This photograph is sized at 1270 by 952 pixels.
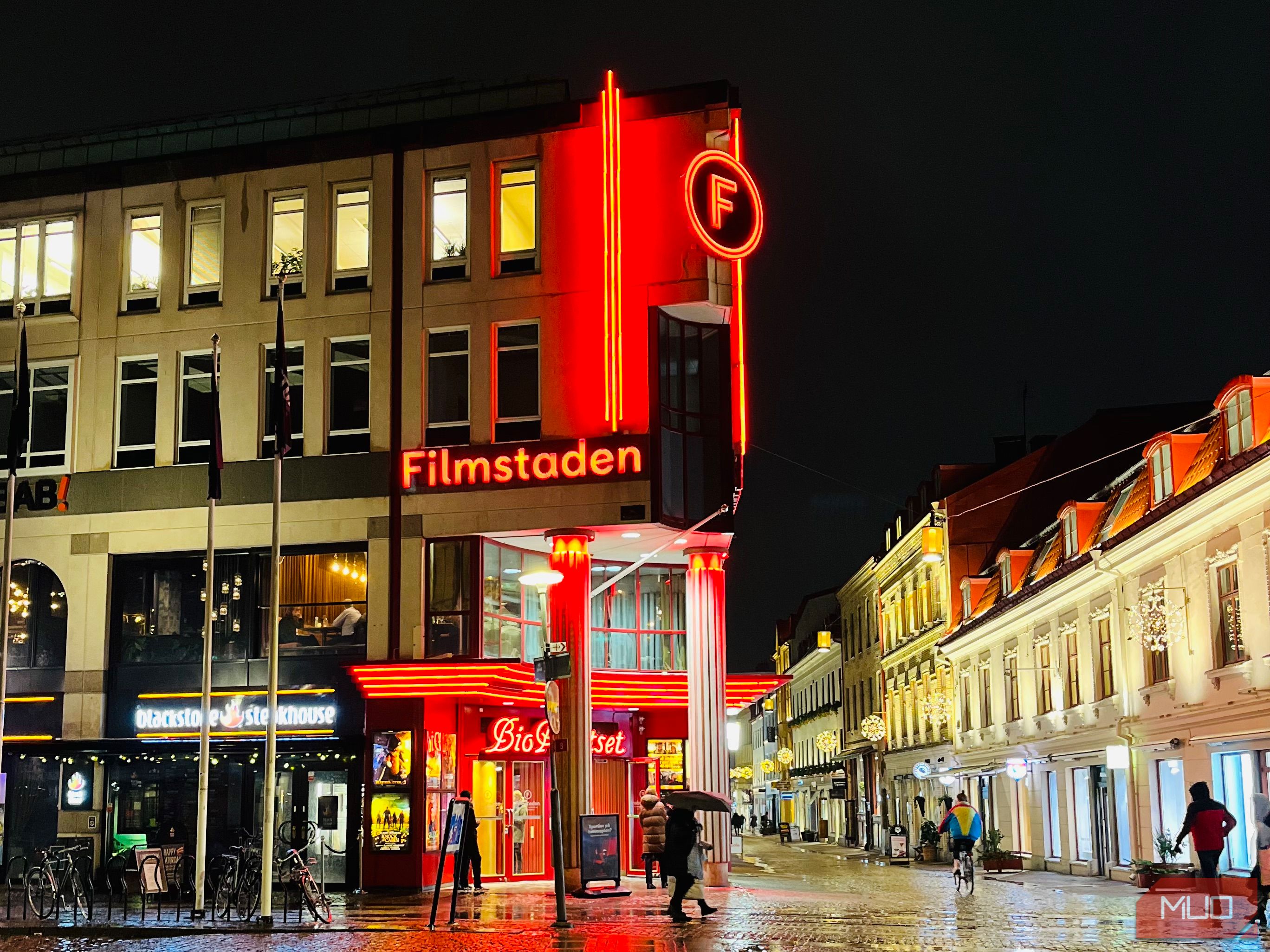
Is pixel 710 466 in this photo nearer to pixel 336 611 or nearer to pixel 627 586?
pixel 627 586

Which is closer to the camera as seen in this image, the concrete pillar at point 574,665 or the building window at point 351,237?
the concrete pillar at point 574,665

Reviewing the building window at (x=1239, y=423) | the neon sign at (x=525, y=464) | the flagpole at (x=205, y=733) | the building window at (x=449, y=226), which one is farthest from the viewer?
the building window at (x=449, y=226)

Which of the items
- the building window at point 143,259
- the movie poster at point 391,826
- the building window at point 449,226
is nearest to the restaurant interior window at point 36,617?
the building window at point 143,259

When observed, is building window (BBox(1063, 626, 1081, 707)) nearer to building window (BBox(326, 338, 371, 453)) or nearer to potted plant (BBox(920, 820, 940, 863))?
potted plant (BBox(920, 820, 940, 863))

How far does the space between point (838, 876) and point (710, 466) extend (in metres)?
13.3

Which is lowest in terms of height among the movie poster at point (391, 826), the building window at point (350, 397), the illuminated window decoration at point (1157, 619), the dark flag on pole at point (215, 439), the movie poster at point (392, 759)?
the movie poster at point (391, 826)

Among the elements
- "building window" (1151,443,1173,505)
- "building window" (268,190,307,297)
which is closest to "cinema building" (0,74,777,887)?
"building window" (268,190,307,297)

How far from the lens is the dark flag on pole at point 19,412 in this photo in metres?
24.5

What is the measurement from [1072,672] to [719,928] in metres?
20.1

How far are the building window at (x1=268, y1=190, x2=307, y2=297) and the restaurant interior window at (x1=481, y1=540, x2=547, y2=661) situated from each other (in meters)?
6.97

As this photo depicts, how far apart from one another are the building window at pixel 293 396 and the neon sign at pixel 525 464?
239 cm

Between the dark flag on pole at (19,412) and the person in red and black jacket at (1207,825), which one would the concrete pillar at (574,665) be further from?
the person in red and black jacket at (1207,825)

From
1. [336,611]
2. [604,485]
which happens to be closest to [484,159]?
[604,485]

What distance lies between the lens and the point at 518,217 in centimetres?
2944
